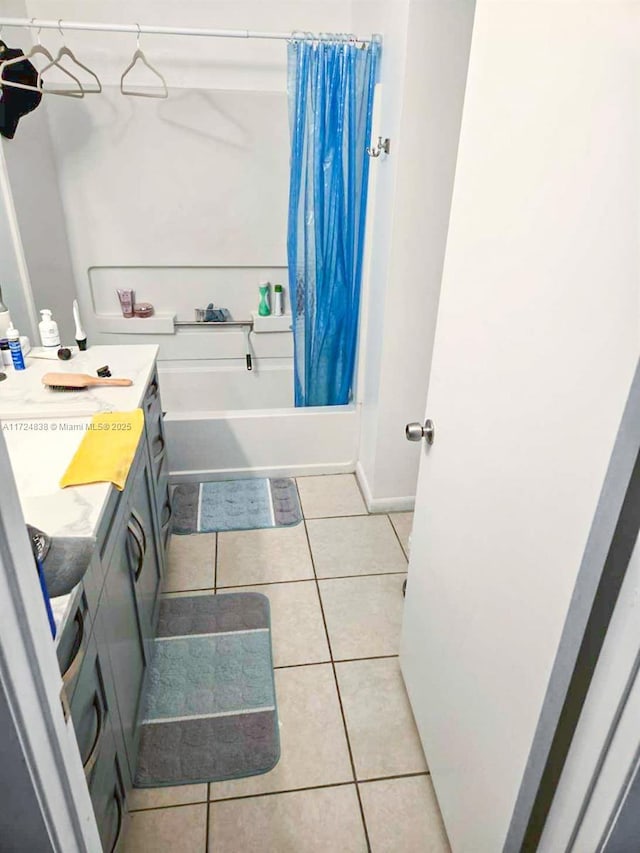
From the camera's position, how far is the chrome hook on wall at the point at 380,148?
203 centimetres

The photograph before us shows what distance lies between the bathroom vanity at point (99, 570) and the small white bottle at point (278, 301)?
1.48 metres

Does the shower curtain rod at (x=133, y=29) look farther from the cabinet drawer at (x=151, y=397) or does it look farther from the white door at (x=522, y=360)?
the white door at (x=522, y=360)

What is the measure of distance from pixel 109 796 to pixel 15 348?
141 centimetres

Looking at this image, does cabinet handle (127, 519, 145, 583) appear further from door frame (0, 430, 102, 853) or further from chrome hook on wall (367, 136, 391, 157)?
chrome hook on wall (367, 136, 391, 157)

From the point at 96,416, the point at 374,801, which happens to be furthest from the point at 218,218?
the point at 374,801

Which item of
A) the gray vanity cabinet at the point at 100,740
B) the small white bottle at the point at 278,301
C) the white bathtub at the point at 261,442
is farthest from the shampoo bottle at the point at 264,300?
the gray vanity cabinet at the point at 100,740

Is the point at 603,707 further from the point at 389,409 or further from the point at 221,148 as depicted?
the point at 221,148

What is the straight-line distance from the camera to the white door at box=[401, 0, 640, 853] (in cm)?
65

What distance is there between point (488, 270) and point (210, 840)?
147 cm

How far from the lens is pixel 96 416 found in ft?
5.06

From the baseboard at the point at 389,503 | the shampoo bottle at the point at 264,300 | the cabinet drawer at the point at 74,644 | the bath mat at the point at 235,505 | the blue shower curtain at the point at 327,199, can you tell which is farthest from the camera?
the shampoo bottle at the point at 264,300

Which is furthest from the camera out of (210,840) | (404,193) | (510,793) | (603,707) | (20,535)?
(404,193)

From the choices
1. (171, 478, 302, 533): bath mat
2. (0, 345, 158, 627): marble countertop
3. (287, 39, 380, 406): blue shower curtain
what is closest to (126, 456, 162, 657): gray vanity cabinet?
(0, 345, 158, 627): marble countertop

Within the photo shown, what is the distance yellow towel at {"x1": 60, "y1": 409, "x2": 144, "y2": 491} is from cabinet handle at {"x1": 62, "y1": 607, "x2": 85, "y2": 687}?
1.17 feet
